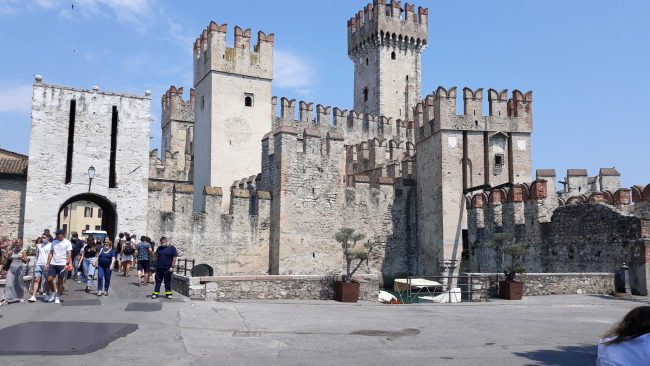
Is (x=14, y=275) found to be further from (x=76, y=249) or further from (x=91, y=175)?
(x=91, y=175)

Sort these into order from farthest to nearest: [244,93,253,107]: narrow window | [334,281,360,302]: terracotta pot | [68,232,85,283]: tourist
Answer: [244,93,253,107]: narrow window → [68,232,85,283]: tourist → [334,281,360,302]: terracotta pot

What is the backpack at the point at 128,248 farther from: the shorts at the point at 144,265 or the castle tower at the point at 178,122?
the castle tower at the point at 178,122

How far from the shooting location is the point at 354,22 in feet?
182

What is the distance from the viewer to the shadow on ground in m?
8.73

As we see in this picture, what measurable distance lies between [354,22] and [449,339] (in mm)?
48234

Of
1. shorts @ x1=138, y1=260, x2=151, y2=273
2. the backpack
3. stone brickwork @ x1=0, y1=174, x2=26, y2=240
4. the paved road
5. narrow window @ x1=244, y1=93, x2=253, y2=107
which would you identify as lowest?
the paved road

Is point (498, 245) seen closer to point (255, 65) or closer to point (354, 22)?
point (255, 65)

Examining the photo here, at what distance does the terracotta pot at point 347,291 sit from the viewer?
1750 cm

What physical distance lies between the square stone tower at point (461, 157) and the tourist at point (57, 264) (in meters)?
18.4

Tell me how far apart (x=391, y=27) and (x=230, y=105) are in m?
24.1

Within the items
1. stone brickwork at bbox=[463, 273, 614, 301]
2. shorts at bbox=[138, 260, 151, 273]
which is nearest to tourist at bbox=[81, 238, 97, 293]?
shorts at bbox=[138, 260, 151, 273]

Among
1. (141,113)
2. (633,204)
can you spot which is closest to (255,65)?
(141,113)

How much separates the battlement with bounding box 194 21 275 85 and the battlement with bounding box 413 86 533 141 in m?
9.00

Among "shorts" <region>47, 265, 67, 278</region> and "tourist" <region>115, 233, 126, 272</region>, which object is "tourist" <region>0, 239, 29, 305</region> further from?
"tourist" <region>115, 233, 126, 272</region>
